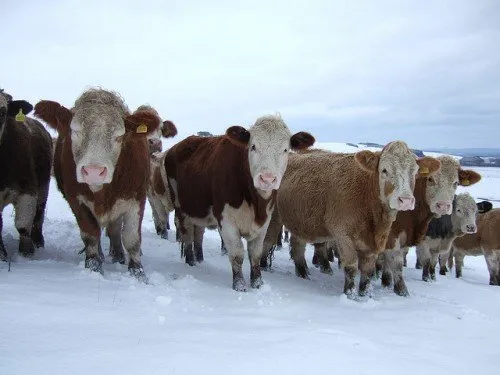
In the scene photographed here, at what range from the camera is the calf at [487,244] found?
12.4 metres

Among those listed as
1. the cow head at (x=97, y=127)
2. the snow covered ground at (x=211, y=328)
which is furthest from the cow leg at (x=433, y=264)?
the cow head at (x=97, y=127)

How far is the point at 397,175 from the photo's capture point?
5754 millimetres

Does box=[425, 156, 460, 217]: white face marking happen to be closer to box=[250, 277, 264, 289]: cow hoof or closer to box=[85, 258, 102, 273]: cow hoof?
box=[250, 277, 264, 289]: cow hoof

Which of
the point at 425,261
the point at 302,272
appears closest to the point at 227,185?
the point at 302,272

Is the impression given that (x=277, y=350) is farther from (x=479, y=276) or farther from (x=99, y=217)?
(x=479, y=276)

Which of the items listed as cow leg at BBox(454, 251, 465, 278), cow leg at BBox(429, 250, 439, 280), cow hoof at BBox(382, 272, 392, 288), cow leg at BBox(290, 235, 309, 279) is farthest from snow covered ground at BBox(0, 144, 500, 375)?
cow leg at BBox(454, 251, 465, 278)

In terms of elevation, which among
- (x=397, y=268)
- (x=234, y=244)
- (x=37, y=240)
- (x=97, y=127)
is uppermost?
(x=97, y=127)

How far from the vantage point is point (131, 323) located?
325 centimetres

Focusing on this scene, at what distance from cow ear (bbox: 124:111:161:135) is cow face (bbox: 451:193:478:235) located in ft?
30.4

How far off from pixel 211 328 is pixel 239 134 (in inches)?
111

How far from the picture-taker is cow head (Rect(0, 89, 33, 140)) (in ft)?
19.0

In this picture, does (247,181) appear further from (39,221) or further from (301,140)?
(39,221)

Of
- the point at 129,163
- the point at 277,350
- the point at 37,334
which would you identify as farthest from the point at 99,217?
the point at 277,350

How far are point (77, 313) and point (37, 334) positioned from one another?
560 millimetres
